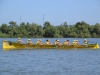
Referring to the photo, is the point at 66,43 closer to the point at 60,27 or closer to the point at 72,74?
the point at 72,74

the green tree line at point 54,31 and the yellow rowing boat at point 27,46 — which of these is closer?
the yellow rowing boat at point 27,46

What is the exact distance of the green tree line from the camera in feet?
343

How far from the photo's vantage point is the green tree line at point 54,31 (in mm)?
104688

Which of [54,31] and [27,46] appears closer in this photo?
[27,46]

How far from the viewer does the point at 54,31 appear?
105438mm

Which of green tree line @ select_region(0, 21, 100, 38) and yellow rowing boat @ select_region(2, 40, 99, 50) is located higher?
green tree line @ select_region(0, 21, 100, 38)

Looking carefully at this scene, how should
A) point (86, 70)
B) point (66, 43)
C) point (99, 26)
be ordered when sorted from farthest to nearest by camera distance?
1. point (99, 26)
2. point (66, 43)
3. point (86, 70)

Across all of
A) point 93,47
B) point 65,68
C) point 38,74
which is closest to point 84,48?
point 93,47

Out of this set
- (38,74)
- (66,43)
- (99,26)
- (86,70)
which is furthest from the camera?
(99,26)

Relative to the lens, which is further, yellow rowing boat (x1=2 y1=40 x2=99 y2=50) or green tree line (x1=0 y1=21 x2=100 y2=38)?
green tree line (x1=0 y1=21 x2=100 y2=38)

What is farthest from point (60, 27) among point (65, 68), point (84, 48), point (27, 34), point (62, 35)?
point (65, 68)

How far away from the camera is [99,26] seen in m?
104

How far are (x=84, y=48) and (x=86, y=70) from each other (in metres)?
17.9

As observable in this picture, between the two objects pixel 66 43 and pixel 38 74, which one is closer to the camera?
pixel 38 74
